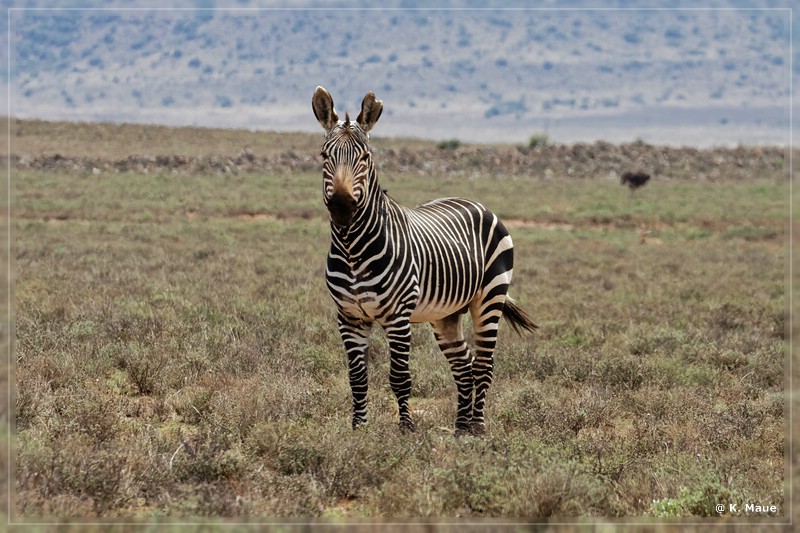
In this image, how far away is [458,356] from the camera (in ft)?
24.1

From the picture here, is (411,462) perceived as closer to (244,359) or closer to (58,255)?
(244,359)

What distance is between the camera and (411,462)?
18.2 ft

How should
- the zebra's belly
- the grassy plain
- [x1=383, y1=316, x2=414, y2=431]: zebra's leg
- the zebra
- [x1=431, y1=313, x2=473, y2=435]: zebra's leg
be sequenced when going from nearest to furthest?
1. the grassy plain
2. the zebra
3. [x1=383, y1=316, x2=414, y2=431]: zebra's leg
4. the zebra's belly
5. [x1=431, y1=313, x2=473, y2=435]: zebra's leg

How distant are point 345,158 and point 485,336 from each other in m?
2.33

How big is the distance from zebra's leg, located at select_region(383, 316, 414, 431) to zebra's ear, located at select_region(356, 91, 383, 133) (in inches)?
55.9

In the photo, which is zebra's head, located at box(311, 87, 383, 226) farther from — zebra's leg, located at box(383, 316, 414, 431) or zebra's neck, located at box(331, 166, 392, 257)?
zebra's leg, located at box(383, 316, 414, 431)

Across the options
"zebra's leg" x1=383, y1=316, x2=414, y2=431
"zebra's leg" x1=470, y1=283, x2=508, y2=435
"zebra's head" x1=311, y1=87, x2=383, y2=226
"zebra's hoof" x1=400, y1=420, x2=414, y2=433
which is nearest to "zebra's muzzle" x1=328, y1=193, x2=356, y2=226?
"zebra's head" x1=311, y1=87, x2=383, y2=226

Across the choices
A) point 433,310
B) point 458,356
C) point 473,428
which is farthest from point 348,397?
point 433,310

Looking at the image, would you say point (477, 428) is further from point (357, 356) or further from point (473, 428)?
point (357, 356)

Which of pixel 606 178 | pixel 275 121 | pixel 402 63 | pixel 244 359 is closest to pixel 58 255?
pixel 244 359

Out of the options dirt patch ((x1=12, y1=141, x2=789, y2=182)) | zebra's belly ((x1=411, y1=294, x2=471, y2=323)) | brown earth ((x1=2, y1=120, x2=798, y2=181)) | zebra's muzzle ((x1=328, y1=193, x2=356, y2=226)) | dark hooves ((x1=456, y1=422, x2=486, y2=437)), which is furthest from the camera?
brown earth ((x1=2, y1=120, x2=798, y2=181))

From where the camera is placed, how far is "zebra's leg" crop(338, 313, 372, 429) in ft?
21.2

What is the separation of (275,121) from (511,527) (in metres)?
163

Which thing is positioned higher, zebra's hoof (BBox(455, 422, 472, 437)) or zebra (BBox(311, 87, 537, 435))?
zebra (BBox(311, 87, 537, 435))
